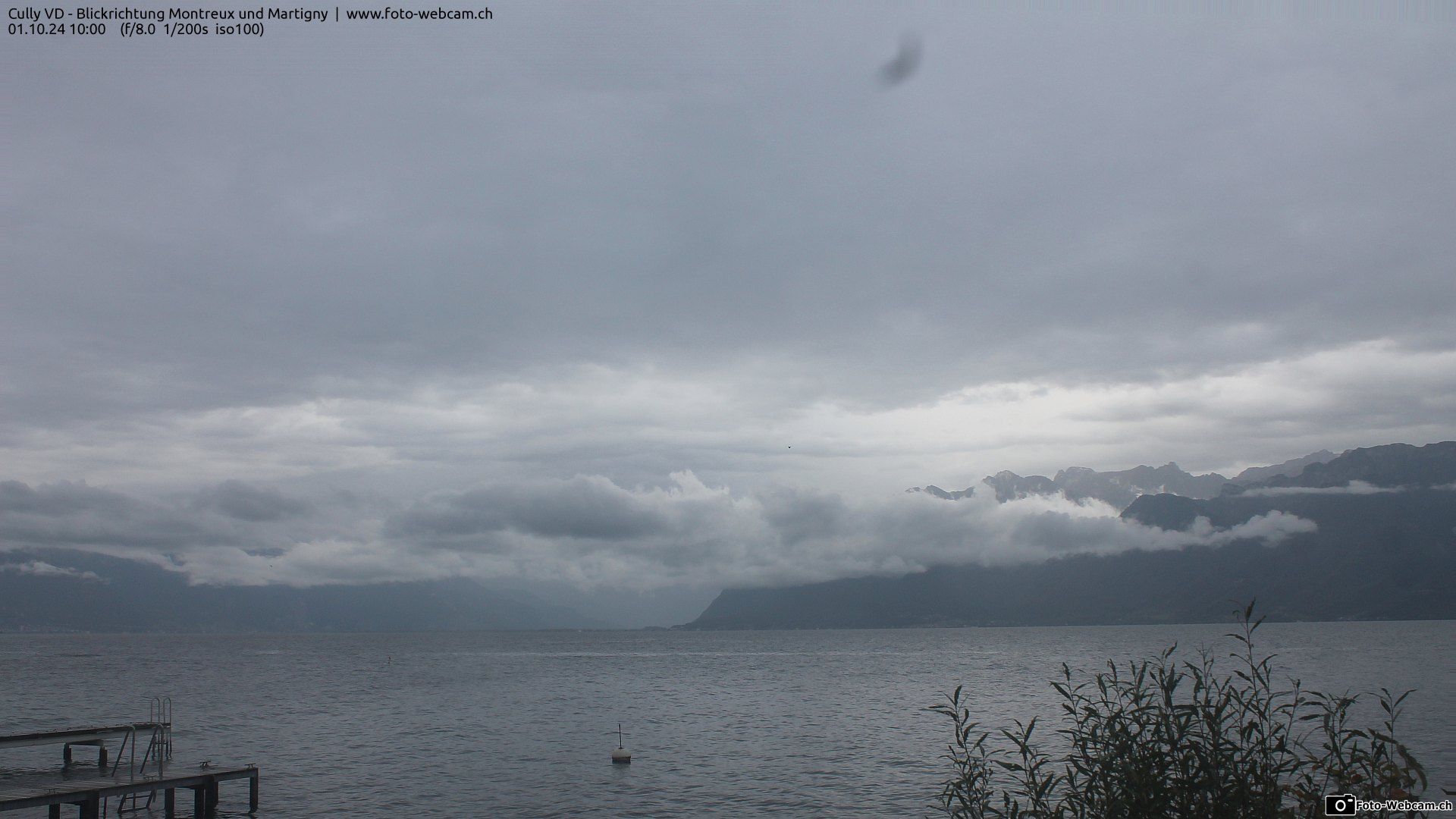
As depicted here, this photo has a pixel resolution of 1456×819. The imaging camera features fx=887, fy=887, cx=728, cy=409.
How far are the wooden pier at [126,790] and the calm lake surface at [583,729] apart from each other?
7.28 ft

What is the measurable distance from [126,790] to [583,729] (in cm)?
4195

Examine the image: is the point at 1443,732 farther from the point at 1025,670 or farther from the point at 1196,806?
the point at 1025,670

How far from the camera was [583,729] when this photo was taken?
249 feet

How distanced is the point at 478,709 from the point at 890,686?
171 ft

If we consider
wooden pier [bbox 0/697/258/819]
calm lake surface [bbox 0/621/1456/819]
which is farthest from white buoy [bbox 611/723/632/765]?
wooden pier [bbox 0/697/258/819]

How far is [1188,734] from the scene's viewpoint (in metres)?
13.5

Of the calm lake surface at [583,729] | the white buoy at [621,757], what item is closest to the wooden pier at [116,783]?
the calm lake surface at [583,729]

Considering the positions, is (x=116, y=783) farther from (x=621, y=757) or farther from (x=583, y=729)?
(x=583, y=729)

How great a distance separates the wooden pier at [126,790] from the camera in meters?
34.4

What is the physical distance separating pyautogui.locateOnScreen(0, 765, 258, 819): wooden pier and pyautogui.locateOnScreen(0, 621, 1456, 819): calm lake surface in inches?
87.3

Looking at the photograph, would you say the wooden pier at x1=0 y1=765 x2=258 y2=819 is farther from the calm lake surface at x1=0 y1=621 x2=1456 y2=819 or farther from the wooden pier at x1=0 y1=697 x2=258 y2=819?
the calm lake surface at x1=0 y1=621 x2=1456 y2=819

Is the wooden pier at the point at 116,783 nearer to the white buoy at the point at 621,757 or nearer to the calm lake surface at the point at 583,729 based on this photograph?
the calm lake surface at the point at 583,729

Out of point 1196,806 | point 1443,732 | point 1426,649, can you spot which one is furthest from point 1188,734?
point 1426,649

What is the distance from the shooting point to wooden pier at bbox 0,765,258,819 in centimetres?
3438
